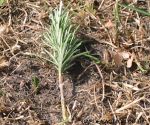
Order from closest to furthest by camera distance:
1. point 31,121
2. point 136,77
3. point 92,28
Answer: point 31,121
point 136,77
point 92,28

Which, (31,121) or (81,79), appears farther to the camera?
(81,79)

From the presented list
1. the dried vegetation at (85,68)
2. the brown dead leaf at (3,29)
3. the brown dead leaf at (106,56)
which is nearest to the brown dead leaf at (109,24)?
the dried vegetation at (85,68)

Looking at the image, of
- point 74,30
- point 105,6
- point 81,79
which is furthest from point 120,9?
point 81,79

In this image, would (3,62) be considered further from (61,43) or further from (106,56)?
(106,56)

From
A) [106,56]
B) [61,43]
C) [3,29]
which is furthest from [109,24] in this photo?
[3,29]

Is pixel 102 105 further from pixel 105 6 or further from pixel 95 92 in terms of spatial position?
pixel 105 6

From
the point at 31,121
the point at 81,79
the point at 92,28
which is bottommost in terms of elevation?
the point at 31,121
